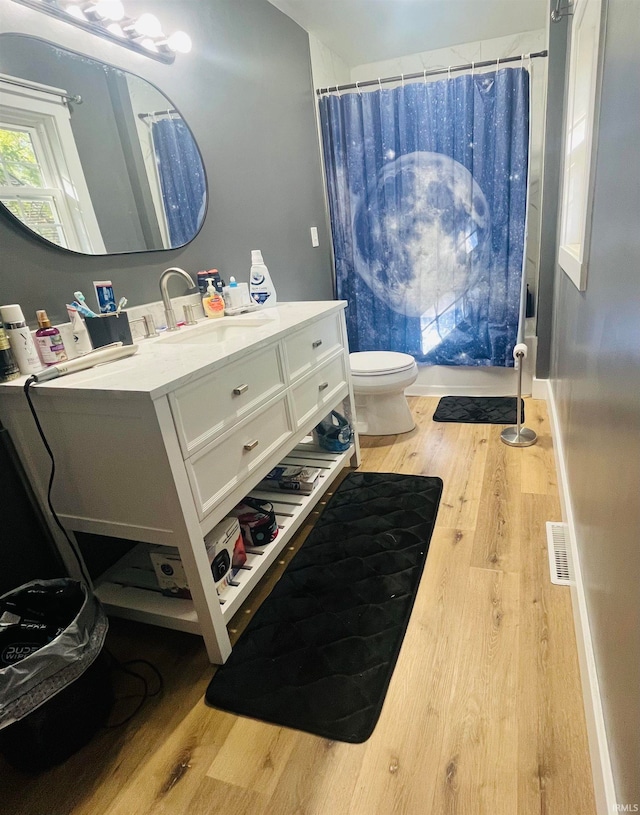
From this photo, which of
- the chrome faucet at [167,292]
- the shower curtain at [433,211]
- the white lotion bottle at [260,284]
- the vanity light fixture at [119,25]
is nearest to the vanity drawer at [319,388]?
the white lotion bottle at [260,284]

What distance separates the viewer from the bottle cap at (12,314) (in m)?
1.21

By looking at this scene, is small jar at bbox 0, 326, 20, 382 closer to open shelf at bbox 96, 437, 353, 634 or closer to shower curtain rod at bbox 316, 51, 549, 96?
open shelf at bbox 96, 437, 353, 634

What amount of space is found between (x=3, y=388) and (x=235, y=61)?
183cm

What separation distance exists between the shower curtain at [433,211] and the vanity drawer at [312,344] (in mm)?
1076

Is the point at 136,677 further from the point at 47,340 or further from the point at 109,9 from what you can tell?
the point at 109,9

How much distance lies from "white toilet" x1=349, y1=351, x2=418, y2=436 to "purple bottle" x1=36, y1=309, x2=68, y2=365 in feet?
4.93

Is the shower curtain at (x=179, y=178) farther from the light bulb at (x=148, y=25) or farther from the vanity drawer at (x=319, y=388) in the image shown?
the vanity drawer at (x=319, y=388)

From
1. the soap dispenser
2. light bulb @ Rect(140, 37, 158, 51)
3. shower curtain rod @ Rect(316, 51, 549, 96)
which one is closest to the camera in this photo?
light bulb @ Rect(140, 37, 158, 51)

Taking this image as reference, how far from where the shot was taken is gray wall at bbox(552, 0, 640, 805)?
78cm

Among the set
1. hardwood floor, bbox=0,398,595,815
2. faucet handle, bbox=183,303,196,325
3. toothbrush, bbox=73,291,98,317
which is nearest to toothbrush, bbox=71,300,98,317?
toothbrush, bbox=73,291,98,317

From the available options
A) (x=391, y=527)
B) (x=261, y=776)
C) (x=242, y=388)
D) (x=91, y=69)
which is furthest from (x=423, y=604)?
(x=91, y=69)

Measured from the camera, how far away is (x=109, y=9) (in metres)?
1.46

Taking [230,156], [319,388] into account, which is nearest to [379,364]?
[319,388]

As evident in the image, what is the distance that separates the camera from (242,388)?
1384 mm
